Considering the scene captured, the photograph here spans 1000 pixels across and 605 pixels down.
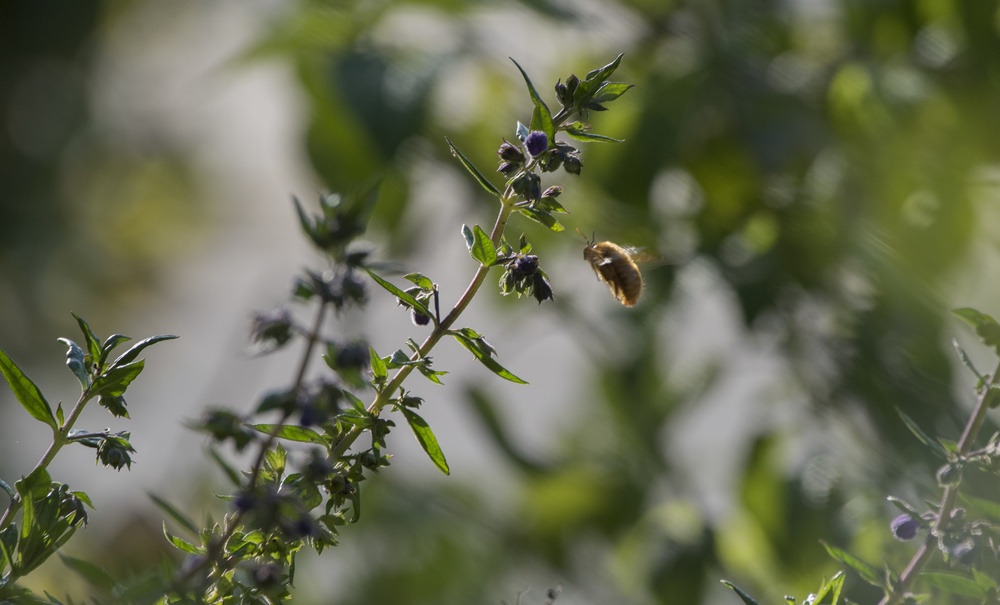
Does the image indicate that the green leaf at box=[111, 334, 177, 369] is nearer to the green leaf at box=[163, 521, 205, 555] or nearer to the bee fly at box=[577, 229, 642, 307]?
the green leaf at box=[163, 521, 205, 555]

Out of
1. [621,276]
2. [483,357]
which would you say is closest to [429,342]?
[483,357]

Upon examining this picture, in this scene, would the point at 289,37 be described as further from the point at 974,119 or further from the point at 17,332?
the point at 17,332

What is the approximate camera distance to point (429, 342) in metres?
0.18

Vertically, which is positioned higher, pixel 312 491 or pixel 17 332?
pixel 312 491

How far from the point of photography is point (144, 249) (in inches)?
66.5

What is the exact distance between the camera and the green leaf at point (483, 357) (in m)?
0.17

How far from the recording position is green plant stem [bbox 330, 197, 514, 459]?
0.18 m

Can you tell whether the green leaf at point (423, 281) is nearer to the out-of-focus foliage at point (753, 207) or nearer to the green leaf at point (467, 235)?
the green leaf at point (467, 235)

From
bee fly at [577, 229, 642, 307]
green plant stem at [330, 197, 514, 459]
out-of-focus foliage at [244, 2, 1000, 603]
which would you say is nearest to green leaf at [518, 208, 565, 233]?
green plant stem at [330, 197, 514, 459]

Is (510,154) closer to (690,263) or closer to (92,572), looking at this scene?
(92,572)

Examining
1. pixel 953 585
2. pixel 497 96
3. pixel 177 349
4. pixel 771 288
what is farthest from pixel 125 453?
pixel 177 349

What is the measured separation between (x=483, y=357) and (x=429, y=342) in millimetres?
11

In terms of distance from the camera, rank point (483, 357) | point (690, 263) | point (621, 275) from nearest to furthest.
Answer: point (483, 357) < point (621, 275) < point (690, 263)

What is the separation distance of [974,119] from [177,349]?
1322mm
